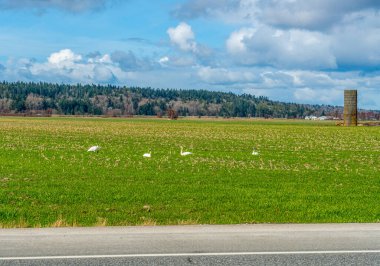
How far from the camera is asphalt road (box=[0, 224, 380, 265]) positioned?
29.2 ft

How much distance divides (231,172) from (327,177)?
3850mm

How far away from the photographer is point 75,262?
8.72m

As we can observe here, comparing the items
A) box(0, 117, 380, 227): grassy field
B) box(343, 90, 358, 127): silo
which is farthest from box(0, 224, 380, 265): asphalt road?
box(343, 90, 358, 127): silo

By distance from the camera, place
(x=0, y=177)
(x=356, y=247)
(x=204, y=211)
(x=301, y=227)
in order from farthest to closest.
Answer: (x=0, y=177), (x=204, y=211), (x=301, y=227), (x=356, y=247)

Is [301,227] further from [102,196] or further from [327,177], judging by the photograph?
[327,177]

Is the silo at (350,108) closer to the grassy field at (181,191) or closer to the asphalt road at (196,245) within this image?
the grassy field at (181,191)

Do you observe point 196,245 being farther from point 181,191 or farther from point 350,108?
point 350,108

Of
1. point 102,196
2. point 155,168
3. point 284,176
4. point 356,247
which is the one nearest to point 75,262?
point 356,247

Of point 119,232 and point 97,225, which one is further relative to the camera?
point 97,225

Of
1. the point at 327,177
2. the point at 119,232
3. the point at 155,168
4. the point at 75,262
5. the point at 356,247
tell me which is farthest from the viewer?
the point at 155,168

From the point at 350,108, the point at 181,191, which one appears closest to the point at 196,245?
the point at 181,191

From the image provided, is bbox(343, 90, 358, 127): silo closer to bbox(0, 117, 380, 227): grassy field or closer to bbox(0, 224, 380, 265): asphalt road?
bbox(0, 117, 380, 227): grassy field

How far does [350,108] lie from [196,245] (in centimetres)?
12392

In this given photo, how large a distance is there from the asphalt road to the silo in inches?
4745
